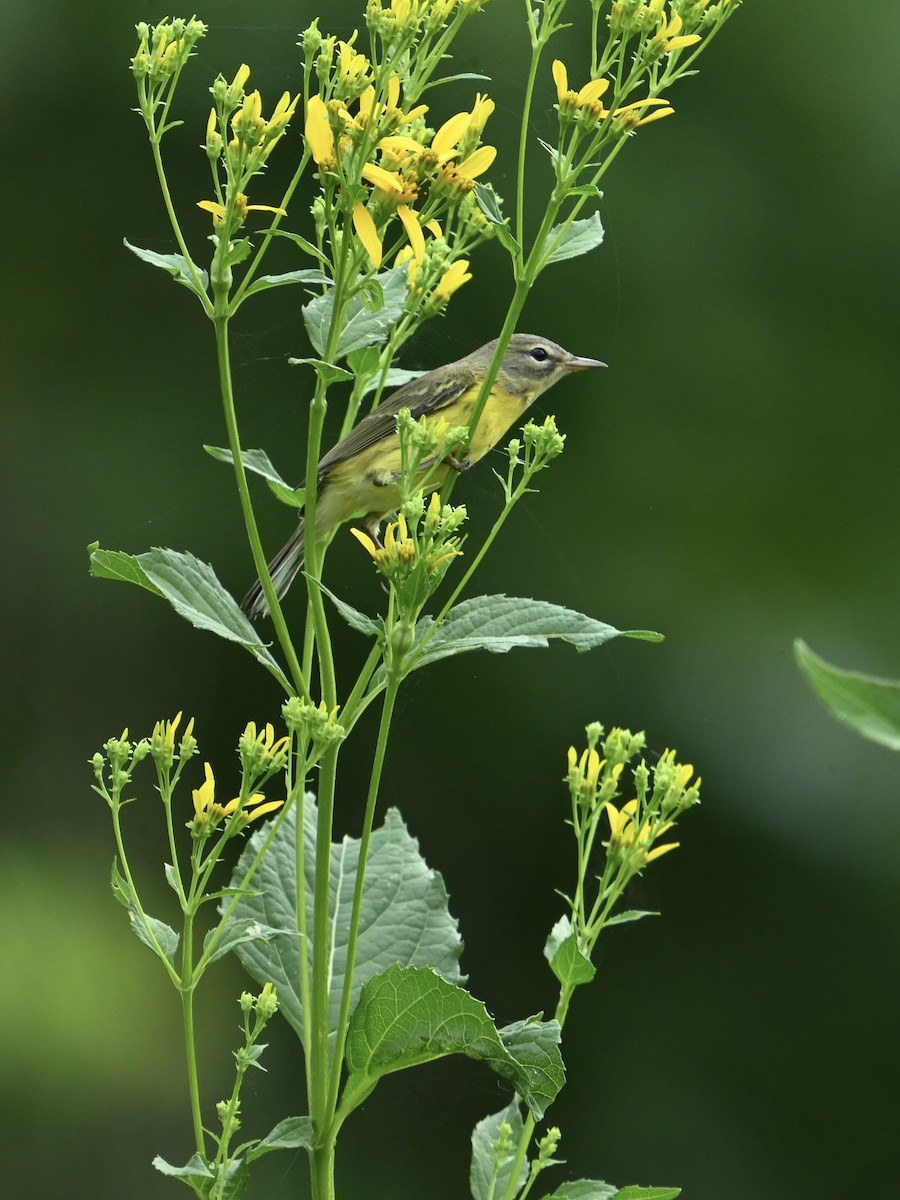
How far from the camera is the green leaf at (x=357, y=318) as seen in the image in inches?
35.3

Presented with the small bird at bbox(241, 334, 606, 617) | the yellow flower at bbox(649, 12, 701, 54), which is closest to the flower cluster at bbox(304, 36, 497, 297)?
the yellow flower at bbox(649, 12, 701, 54)

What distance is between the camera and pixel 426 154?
33.0 inches

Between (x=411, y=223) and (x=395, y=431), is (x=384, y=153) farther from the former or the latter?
(x=395, y=431)

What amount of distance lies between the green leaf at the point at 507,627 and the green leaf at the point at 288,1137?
0.28m

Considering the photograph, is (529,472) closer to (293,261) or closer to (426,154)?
(426,154)

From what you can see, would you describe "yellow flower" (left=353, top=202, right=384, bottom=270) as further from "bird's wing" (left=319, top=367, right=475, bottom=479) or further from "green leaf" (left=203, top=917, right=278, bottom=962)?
"bird's wing" (left=319, top=367, right=475, bottom=479)

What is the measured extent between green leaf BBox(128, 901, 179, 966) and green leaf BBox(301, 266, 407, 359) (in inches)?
14.2

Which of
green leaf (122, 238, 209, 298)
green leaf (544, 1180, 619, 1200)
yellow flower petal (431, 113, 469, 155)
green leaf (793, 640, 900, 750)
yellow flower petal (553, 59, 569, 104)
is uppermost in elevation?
yellow flower petal (553, 59, 569, 104)

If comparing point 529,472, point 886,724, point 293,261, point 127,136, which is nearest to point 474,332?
point 293,261

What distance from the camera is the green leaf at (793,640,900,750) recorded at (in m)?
0.36

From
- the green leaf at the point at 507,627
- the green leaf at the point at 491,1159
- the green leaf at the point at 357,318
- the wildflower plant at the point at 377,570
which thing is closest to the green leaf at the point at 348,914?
the wildflower plant at the point at 377,570

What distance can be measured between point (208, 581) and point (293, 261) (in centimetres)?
168

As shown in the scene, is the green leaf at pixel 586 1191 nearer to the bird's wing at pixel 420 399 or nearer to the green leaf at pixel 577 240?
the green leaf at pixel 577 240

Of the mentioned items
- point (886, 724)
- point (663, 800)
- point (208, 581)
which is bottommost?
point (663, 800)
